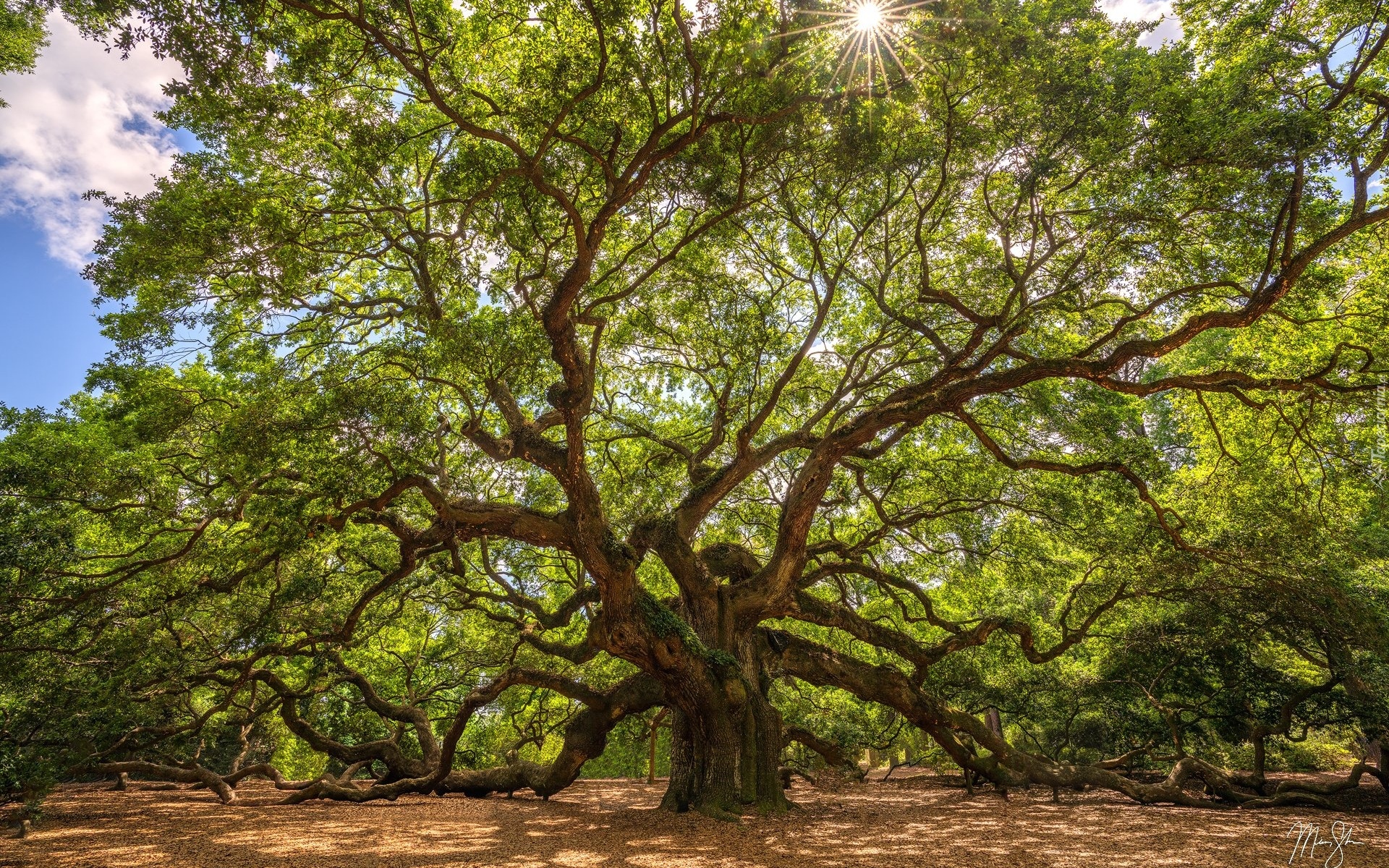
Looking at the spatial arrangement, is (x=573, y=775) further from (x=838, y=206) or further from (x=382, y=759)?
(x=838, y=206)

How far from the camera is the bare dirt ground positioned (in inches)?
208

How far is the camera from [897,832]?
7.05 meters

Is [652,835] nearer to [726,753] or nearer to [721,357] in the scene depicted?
[726,753]

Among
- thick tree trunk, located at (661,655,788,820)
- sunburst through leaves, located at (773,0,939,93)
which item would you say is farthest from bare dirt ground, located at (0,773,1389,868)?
sunburst through leaves, located at (773,0,939,93)


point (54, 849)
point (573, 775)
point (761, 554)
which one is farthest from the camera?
point (761, 554)

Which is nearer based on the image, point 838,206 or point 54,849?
point 54,849

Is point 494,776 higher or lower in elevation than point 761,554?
lower

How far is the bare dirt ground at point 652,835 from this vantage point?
5.28 m

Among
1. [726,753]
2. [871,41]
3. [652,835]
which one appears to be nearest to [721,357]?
[871,41]

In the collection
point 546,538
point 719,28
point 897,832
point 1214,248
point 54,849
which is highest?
point 719,28

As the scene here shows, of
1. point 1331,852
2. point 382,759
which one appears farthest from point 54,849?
point 1331,852

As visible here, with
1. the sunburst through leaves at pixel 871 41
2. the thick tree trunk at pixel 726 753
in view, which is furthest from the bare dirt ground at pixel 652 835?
the sunburst through leaves at pixel 871 41

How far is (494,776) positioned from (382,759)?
6.71ft

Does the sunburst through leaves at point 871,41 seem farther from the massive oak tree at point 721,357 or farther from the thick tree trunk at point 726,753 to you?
the thick tree trunk at point 726,753
